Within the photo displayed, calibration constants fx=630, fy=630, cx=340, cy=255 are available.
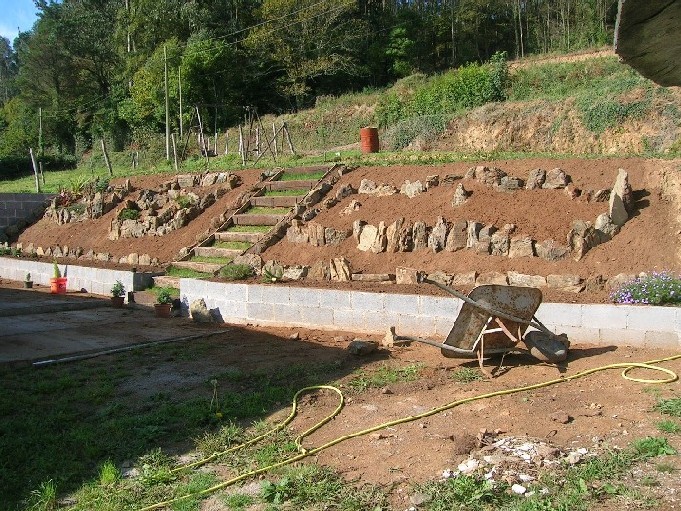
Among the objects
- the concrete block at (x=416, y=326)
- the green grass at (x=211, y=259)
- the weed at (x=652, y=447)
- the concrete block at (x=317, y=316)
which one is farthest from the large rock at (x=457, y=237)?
the weed at (x=652, y=447)

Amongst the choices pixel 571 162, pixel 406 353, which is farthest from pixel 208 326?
pixel 571 162

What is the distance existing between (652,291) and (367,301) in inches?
144

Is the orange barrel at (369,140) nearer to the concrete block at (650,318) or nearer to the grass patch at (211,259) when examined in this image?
the grass patch at (211,259)

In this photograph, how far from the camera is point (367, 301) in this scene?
8984mm

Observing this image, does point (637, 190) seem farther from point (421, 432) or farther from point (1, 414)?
point (1, 414)

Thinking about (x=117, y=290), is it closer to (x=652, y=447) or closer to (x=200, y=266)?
(x=200, y=266)

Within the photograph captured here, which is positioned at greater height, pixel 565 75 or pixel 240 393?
pixel 565 75

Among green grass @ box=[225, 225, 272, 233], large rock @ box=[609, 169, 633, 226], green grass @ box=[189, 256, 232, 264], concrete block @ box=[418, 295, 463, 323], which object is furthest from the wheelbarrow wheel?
green grass @ box=[225, 225, 272, 233]

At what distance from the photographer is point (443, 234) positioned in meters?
10.4

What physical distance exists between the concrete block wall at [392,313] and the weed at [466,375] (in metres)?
1.42

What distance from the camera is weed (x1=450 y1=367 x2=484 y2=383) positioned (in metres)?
6.60

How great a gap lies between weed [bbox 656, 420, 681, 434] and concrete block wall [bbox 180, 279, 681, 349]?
7.83 ft

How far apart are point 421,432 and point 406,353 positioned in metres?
2.79

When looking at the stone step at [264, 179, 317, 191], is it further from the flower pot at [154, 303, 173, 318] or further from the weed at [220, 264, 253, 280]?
the flower pot at [154, 303, 173, 318]
